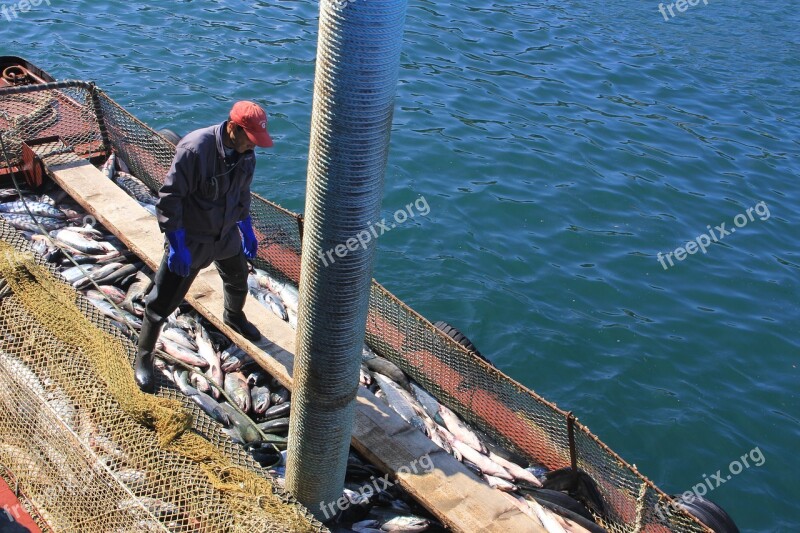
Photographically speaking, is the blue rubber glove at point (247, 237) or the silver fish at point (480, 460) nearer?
the blue rubber glove at point (247, 237)

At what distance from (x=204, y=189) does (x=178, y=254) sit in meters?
0.51

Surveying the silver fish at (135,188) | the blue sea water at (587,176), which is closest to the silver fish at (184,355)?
the silver fish at (135,188)

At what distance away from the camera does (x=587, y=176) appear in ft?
Answer: 43.4

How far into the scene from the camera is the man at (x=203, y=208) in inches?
214

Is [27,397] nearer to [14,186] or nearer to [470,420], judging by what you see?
[470,420]

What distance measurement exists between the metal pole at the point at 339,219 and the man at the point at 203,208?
1648 mm

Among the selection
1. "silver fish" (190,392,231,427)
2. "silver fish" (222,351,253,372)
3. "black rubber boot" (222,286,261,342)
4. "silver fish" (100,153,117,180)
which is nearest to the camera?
"silver fish" (190,392,231,427)

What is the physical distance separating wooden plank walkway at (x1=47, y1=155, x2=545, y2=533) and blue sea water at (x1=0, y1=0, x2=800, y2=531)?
3.37 metres

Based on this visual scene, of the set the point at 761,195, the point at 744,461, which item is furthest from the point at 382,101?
the point at 761,195

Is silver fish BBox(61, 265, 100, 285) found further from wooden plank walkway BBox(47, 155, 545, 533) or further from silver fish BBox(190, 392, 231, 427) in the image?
silver fish BBox(190, 392, 231, 427)

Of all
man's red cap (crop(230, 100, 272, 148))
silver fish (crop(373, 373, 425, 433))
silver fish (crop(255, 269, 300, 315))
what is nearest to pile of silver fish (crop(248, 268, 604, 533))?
silver fish (crop(373, 373, 425, 433))

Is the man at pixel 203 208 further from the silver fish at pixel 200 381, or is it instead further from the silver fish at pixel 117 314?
the silver fish at pixel 117 314

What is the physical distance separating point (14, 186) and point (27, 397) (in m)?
5.31

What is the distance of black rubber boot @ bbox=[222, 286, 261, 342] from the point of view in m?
6.76
